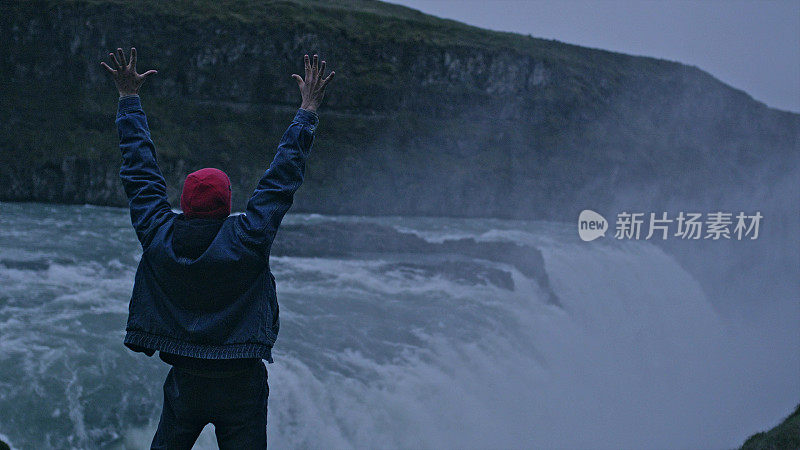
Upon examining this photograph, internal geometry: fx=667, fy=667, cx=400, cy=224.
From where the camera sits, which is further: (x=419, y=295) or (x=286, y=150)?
(x=419, y=295)

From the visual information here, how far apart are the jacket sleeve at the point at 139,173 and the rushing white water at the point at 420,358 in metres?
5.56

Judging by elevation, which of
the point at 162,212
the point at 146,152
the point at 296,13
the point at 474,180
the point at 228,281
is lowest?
the point at 474,180

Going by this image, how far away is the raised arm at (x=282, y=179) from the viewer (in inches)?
104

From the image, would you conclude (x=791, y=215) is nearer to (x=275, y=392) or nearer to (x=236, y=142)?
(x=236, y=142)

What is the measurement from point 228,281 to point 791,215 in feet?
205

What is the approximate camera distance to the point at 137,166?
288 cm

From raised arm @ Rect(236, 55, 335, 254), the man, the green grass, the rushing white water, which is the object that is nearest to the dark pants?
the man

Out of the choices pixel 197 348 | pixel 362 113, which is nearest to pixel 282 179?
pixel 197 348

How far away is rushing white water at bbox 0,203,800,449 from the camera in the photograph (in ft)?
28.4

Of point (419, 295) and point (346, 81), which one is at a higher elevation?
point (346, 81)

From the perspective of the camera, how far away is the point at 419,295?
16125 millimetres

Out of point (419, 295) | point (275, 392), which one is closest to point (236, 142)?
point (419, 295)

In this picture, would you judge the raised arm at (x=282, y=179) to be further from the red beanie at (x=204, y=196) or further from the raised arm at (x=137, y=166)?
the raised arm at (x=137, y=166)

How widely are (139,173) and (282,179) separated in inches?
25.7
